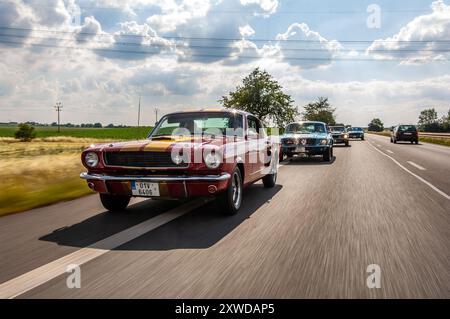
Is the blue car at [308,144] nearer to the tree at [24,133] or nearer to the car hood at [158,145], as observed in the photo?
the car hood at [158,145]

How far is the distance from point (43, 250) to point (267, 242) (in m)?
2.17

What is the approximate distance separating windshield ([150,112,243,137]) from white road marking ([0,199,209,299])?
5.16ft

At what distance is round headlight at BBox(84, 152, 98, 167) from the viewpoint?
5285 millimetres

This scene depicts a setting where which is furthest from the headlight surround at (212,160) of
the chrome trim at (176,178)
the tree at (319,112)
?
the tree at (319,112)

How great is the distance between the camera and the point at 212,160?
4.93 m

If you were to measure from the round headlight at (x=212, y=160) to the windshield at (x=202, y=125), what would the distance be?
1.26m

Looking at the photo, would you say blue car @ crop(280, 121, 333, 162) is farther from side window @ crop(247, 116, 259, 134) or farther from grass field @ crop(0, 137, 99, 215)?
grass field @ crop(0, 137, 99, 215)

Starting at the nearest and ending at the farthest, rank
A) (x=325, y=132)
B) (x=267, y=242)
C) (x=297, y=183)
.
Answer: (x=267, y=242), (x=297, y=183), (x=325, y=132)

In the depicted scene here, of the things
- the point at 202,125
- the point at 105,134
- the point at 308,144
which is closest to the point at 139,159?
the point at 202,125

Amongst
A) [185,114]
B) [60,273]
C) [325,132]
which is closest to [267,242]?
[60,273]

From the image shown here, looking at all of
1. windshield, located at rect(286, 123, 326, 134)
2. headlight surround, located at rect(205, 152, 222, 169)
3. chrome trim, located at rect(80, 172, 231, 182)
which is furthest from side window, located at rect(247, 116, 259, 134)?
windshield, located at rect(286, 123, 326, 134)

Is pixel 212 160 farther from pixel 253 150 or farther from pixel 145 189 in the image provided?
pixel 253 150

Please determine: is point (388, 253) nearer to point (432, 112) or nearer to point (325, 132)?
point (325, 132)
